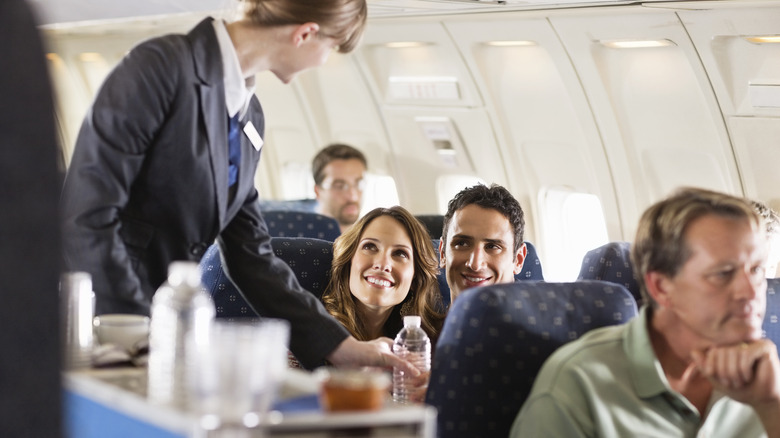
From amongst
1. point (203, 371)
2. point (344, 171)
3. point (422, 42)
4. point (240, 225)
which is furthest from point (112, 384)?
point (422, 42)

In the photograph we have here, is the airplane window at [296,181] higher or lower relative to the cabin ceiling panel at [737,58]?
lower

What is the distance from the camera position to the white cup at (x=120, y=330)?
2324 millimetres

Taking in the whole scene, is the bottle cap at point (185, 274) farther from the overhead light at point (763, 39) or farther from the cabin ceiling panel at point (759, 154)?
the cabin ceiling panel at point (759, 154)

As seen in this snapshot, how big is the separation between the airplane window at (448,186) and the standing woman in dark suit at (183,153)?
6.85m

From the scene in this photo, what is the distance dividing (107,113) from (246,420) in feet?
4.12

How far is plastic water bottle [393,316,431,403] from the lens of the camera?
303cm

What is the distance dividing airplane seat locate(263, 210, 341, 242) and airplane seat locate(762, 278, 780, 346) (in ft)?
9.85

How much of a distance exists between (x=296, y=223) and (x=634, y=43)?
2.63m

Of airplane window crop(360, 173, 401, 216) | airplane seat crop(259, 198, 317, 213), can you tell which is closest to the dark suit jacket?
airplane seat crop(259, 198, 317, 213)

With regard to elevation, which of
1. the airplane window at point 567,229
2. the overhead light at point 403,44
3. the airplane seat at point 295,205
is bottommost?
the airplane window at point 567,229

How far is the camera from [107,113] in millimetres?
2531

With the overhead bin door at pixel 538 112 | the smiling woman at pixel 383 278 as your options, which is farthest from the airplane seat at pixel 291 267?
the overhead bin door at pixel 538 112

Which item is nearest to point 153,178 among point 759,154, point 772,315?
point 772,315

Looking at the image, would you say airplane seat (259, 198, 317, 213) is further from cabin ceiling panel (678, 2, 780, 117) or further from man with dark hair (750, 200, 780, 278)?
man with dark hair (750, 200, 780, 278)
